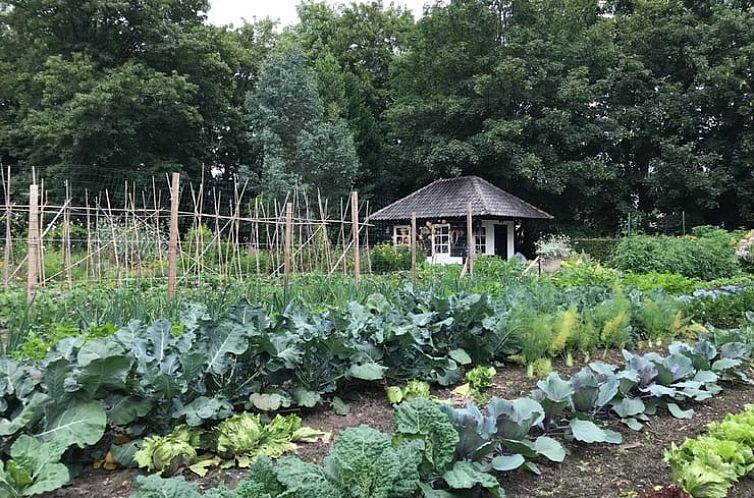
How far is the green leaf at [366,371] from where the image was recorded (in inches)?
116

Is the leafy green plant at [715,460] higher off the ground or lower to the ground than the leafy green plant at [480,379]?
lower

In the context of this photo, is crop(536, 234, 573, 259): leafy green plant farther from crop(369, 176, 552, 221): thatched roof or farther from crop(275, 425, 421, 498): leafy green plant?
crop(275, 425, 421, 498): leafy green plant

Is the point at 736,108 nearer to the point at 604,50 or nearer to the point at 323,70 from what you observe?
the point at 604,50

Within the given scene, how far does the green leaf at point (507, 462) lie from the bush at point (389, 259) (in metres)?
12.7

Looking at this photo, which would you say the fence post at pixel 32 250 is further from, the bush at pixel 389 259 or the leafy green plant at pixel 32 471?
the bush at pixel 389 259

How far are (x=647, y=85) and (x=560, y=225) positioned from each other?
6.23m

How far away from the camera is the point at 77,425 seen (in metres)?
2.11

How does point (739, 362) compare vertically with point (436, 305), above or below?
below

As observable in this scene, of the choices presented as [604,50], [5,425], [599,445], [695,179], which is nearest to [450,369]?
[599,445]

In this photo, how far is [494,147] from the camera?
2039 cm

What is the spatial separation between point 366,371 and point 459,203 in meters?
17.0

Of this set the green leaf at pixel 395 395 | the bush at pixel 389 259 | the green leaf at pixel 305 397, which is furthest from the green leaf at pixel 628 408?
the bush at pixel 389 259

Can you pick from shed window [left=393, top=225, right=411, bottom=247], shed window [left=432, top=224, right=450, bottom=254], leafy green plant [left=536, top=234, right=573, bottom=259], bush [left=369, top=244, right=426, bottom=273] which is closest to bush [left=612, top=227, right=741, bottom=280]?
bush [left=369, top=244, right=426, bottom=273]

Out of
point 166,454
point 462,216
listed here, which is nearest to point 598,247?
point 462,216
